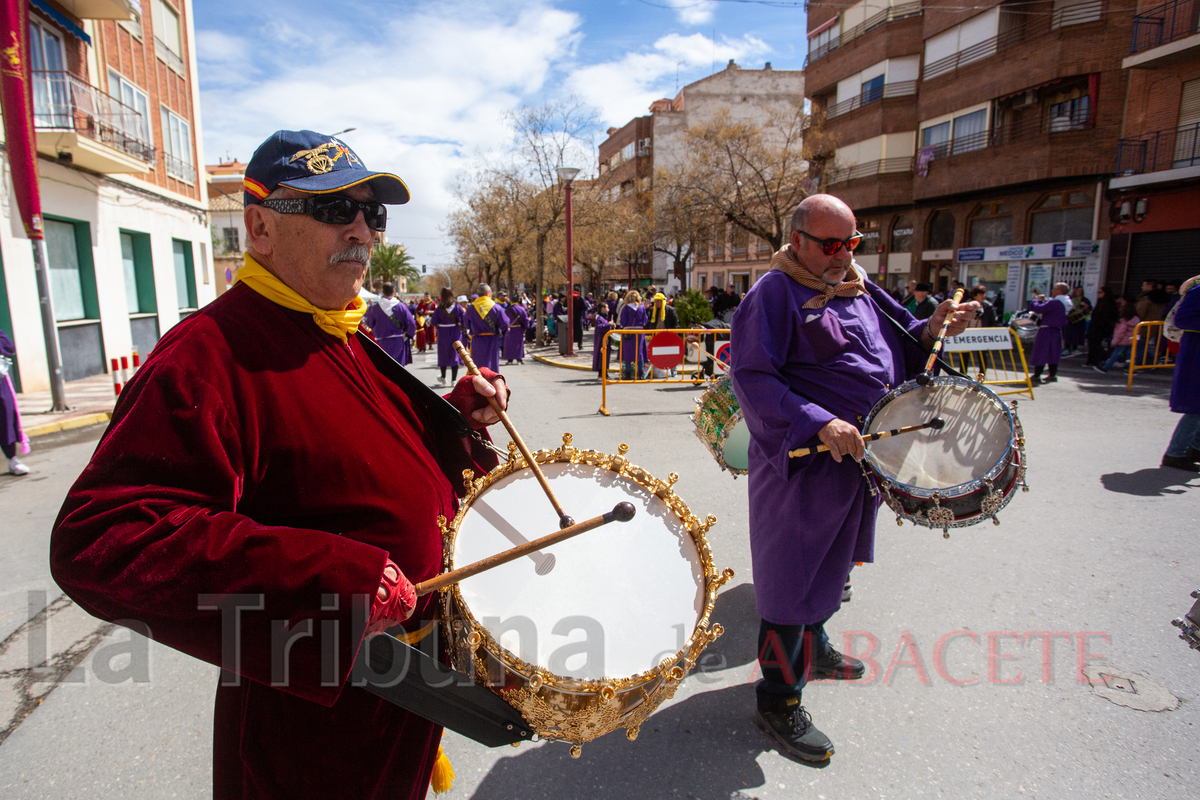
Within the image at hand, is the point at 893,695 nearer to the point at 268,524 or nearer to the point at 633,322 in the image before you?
the point at 268,524

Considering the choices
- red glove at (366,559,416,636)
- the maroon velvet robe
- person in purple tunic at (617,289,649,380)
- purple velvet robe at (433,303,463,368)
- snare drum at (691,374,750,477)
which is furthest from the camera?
purple velvet robe at (433,303,463,368)

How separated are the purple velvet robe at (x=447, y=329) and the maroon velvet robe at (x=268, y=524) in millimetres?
11818

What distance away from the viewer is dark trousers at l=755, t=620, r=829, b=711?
262 centimetres

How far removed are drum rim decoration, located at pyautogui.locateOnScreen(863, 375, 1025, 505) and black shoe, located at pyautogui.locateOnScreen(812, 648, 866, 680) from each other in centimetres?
107

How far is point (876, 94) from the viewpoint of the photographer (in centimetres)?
2811

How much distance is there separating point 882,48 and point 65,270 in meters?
29.8

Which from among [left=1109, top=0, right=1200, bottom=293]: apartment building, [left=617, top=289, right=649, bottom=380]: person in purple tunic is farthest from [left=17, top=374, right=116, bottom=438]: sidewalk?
[left=1109, top=0, right=1200, bottom=293]: apartment building

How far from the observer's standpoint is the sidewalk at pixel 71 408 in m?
9.12

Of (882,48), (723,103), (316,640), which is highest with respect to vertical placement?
(723,103)

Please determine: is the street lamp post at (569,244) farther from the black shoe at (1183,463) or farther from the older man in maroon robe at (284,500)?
the older man in maroon robe at (284,500)

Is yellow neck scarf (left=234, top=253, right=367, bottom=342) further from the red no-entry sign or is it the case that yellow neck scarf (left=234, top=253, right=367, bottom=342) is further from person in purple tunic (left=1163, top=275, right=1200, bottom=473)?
the red no-entry sign

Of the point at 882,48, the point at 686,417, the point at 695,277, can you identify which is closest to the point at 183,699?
the point at 686,417

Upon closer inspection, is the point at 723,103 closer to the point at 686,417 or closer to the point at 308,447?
the point at 686,417

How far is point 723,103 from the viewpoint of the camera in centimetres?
4912
